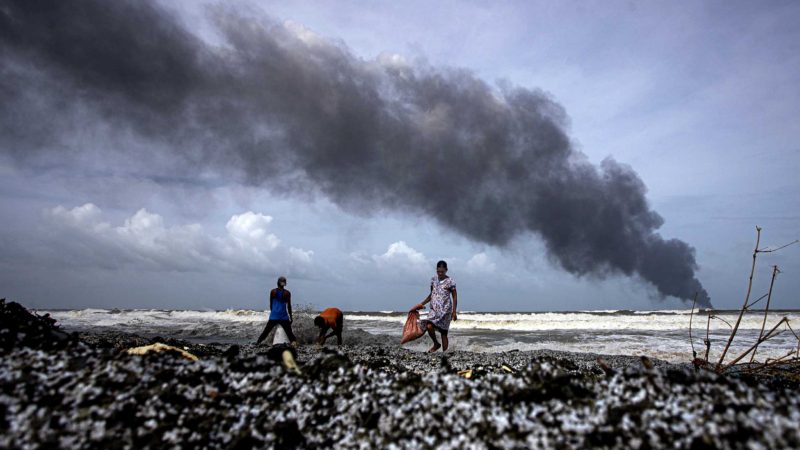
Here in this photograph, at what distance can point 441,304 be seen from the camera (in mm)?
9516

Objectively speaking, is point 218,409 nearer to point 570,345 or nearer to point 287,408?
point 287,408

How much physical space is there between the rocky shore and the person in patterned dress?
7123 mm

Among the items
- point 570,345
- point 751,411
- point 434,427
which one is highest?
point 751,411

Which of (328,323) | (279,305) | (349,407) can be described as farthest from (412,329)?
(349,407)

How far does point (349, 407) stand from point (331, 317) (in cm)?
897

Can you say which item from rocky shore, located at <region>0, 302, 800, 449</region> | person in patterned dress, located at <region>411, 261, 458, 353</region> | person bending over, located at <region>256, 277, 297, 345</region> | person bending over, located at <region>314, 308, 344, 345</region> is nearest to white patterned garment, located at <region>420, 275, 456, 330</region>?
person in patterned dress, located at <region>411, 261, 458, 353</region>

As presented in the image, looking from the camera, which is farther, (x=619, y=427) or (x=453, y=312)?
(x=453, y=312)

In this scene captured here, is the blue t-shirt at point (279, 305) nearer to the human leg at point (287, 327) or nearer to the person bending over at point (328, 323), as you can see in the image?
the human leg at point (287, 327)

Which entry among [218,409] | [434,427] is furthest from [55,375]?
[434,427]

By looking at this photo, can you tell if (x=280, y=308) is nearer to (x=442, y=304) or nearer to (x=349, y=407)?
(x=442, y=304)

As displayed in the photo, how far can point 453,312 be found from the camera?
9.59m

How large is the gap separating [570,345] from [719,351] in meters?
3.63

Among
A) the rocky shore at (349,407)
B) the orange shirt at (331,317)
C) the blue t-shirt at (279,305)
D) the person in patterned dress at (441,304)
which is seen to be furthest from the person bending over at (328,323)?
the rocky shore at (349,407)

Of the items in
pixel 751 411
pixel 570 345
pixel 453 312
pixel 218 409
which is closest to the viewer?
pixel 751 411
